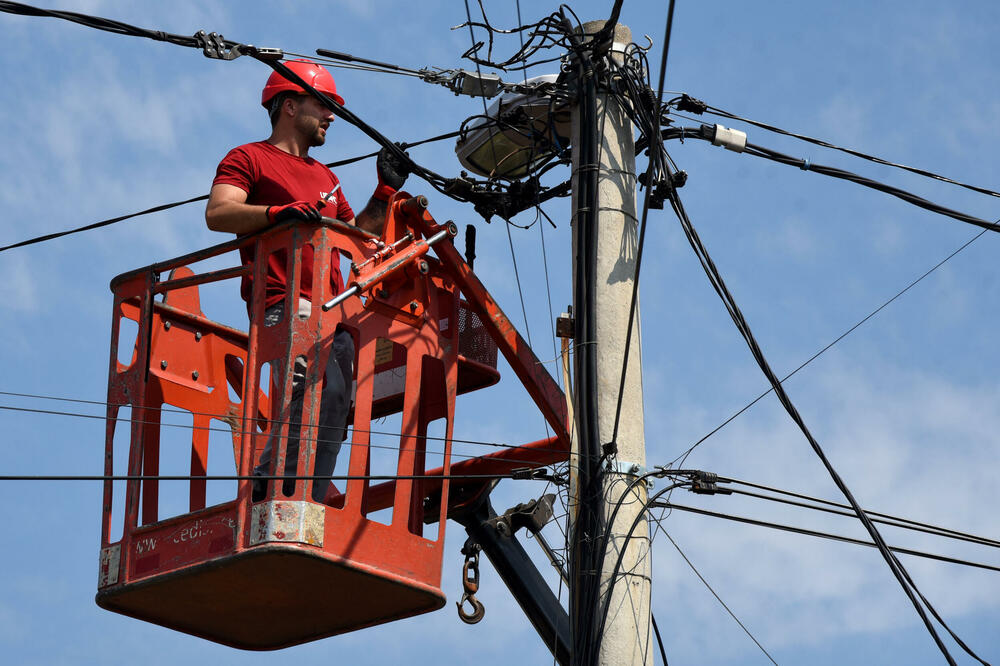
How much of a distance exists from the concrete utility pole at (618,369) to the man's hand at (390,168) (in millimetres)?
1100

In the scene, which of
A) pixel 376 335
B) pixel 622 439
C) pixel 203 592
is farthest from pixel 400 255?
pixel 203 592

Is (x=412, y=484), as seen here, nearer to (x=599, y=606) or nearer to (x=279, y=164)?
(x=599, y=606)

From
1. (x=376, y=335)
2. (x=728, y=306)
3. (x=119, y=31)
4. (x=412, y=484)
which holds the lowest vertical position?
(x=412, y=484)

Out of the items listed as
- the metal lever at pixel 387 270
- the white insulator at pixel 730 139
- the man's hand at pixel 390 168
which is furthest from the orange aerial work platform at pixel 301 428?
the white insulator at pixel 730 139

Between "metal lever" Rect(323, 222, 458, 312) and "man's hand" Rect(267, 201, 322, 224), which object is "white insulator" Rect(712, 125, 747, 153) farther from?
"man's hand" Rect(267, 201, 322, 224)

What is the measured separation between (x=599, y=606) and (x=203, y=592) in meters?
2.02

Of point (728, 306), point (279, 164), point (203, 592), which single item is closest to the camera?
point (203, 592)

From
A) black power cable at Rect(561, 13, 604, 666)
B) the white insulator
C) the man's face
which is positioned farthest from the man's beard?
the white insulator

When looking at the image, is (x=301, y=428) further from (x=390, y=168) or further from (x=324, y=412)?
(x=390, y=168)

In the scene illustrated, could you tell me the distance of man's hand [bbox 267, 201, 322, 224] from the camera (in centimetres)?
756

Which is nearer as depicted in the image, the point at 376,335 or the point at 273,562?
the point at 273,562

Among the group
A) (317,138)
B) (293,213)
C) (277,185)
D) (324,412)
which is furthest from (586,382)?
(317,138)

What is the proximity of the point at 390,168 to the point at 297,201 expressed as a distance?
965 millimetres

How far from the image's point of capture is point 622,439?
7.95 meters
